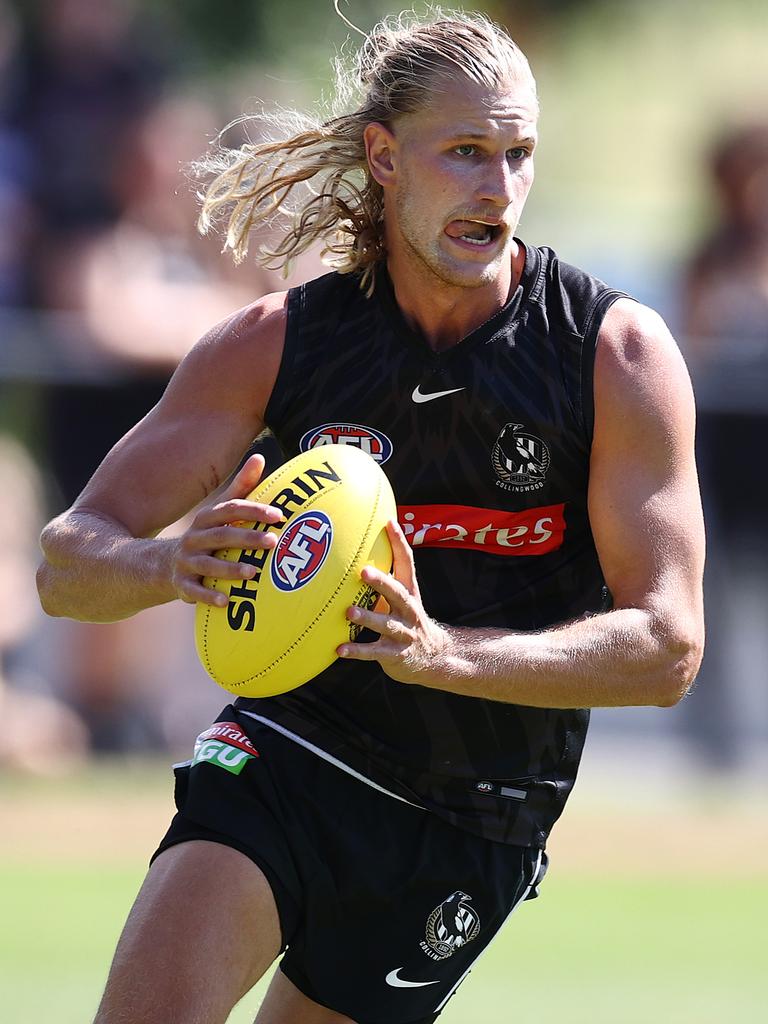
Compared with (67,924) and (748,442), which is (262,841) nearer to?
(67,924)

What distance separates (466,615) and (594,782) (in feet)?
20.8

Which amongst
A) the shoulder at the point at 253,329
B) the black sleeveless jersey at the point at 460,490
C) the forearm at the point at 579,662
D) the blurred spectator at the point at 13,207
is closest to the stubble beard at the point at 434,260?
the black sleeveless jersey at the point at 460,490

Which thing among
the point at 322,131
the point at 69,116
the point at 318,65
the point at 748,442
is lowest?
the point at 748,442

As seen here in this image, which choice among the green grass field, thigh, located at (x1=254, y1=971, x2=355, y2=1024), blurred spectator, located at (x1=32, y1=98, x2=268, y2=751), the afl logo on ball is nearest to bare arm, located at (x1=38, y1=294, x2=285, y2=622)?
the afl logo on ball

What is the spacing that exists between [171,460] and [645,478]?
44.8 inches

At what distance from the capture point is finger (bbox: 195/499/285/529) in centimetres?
367

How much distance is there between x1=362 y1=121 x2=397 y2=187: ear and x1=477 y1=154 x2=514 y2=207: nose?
353mm

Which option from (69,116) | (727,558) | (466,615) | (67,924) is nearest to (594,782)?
(727,558)

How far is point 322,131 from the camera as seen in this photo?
4785 millimetres

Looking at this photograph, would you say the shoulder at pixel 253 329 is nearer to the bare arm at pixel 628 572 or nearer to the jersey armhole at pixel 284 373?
the jersey armhole at pixel 284 373

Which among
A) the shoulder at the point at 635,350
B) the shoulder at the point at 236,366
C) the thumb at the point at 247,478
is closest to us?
the thumb at the point at 247,478

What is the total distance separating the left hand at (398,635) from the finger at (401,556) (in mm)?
26

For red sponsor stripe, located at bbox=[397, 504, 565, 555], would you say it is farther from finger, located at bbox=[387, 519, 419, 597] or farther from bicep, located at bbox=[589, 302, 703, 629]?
finger, located at bbox=[387, 519, 419, 597]

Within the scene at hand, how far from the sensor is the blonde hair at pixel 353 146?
437 centimetres
